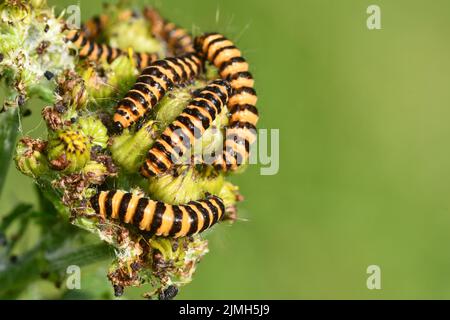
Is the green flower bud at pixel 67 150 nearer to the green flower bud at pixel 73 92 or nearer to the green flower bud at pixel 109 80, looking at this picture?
the green flower bud at pixel 73 92

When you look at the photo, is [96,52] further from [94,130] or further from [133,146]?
[133,146]

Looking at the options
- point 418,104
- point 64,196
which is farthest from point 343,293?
point 64,196

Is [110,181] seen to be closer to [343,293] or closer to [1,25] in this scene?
[1,25]

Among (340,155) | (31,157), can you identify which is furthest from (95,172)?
(340,155)

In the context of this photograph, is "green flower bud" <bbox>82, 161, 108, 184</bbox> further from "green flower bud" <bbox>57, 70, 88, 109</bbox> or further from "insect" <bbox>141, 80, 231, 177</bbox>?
"green flower bud" <bbox>57, 70, 88, 109</bbox>

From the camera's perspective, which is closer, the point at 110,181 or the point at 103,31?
the point at 110,181
